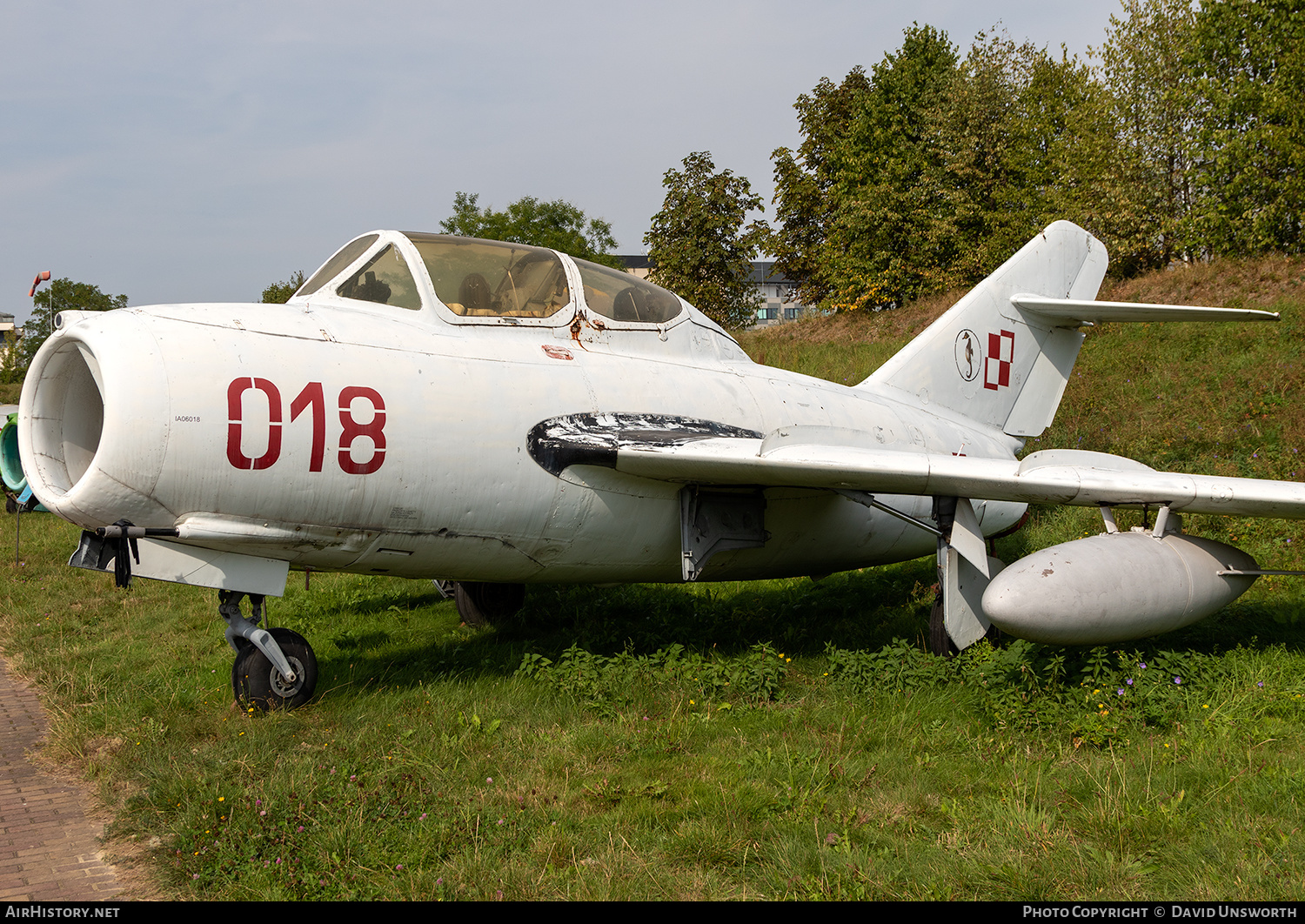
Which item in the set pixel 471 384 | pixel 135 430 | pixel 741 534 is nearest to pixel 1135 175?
pixel 741 534

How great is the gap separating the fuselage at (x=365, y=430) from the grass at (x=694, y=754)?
1.09 meters

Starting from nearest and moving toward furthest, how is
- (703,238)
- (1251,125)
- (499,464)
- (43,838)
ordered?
(43,838) → (499,464) → (1251,125) → (703,238)

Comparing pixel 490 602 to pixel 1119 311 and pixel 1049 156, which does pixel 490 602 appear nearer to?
pixel 1119 311

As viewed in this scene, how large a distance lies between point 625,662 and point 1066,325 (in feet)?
21.1

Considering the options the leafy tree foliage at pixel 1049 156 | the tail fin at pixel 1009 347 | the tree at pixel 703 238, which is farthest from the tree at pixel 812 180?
the tail fin at pixel 1009 347

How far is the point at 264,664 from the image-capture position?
18.9 ft

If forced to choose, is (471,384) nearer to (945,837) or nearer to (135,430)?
(135,430)

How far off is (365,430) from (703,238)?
24971 mm

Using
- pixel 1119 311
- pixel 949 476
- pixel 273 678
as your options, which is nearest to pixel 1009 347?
pixel 1119 311

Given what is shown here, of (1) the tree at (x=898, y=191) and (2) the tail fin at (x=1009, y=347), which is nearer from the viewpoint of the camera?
(2) the tail fin at (x=1009, y=347)

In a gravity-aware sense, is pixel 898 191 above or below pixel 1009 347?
above

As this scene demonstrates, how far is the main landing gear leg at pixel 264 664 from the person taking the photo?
5.69 meters

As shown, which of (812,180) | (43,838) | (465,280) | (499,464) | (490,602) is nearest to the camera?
(43,838)

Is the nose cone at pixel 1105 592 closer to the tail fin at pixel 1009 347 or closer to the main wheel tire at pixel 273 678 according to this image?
the tail fin at pixel 1009 347
